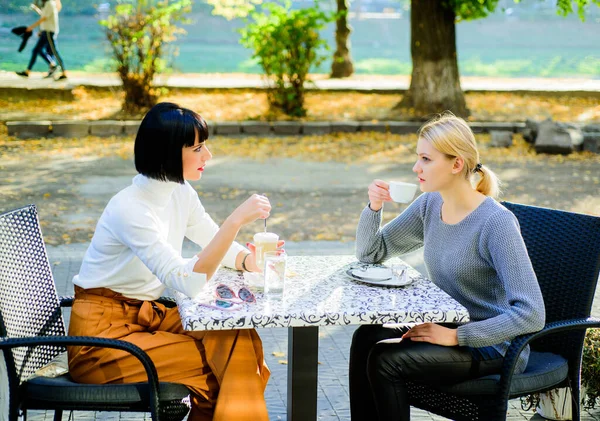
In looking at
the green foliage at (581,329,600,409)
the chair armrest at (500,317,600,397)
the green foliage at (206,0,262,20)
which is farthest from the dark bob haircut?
the green foliage at (206,0,262,20)

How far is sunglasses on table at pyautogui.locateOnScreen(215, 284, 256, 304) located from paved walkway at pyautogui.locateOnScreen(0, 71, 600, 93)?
12020 millimetres

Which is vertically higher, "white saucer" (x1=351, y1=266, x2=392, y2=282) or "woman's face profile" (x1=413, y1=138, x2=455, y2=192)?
"woman's face profile" (x1=413, y1=138, x2=455, y2=192)

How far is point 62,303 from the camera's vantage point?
3.37 meters

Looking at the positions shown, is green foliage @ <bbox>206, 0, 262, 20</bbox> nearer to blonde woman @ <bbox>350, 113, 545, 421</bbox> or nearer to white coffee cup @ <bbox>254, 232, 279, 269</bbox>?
blonde woman @ <bbox>350, 113, 545, 421</bbox>

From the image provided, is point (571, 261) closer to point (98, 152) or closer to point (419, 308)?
point (419, 308)

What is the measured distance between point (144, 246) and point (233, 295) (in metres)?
0.36

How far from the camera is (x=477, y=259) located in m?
3.16

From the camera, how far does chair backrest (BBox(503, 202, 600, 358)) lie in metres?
A: 3.30

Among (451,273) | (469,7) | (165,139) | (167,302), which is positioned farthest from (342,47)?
(165,139)

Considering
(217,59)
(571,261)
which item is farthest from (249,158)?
(217,59)

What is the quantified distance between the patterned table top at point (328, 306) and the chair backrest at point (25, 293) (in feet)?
1.80

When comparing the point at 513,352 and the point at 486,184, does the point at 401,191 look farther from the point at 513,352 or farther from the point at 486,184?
the point at 513,352

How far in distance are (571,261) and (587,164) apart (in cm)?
840

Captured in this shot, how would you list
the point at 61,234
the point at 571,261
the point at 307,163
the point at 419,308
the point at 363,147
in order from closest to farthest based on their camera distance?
1. the point at 419,308
2. the point at 571,261
3. the point at 61,234
4. the point at 307,163
5. the point at 363,147
